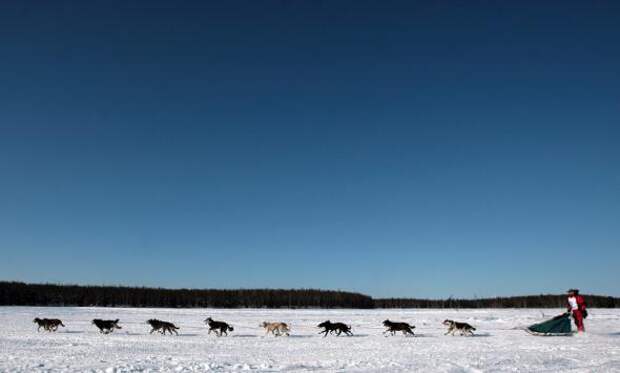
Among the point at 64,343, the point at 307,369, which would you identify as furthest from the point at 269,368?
the point at 64,343

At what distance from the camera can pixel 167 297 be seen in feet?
301

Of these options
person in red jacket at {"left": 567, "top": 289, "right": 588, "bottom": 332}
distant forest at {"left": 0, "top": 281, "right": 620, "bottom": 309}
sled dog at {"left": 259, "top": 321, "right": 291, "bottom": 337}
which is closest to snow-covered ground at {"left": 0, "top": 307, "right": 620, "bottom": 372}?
person in red jacket at {"left": 567, "top": 289, "right": 588, "bottom": 332}

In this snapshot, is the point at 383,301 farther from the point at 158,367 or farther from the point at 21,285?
the point at 158,367

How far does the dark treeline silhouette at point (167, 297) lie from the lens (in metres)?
80.9

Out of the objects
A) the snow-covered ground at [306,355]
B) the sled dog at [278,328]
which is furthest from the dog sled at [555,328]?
the sled dog at [278,328]

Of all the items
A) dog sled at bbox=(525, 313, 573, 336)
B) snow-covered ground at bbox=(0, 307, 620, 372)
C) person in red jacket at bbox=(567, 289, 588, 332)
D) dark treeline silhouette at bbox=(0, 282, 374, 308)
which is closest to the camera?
snow-covered ground at bbox=(0, 307, 620, 372)

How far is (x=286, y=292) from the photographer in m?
108

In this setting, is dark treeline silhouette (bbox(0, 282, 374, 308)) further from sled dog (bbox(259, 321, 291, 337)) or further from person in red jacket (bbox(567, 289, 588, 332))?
person in red jacket (bbox(567, 289, 588, 332))

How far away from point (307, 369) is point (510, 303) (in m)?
83.1

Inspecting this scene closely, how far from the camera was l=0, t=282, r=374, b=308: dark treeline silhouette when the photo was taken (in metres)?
80.9

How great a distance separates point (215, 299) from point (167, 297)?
8373 mm

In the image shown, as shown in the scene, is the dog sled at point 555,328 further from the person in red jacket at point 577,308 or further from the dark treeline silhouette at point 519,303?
the dark treeline silhouette at point 519,303

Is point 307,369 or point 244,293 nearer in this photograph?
point 307,369

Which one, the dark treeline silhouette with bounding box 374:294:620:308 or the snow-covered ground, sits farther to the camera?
the dark treeline silhouette with bounding box 374:294:620:308
